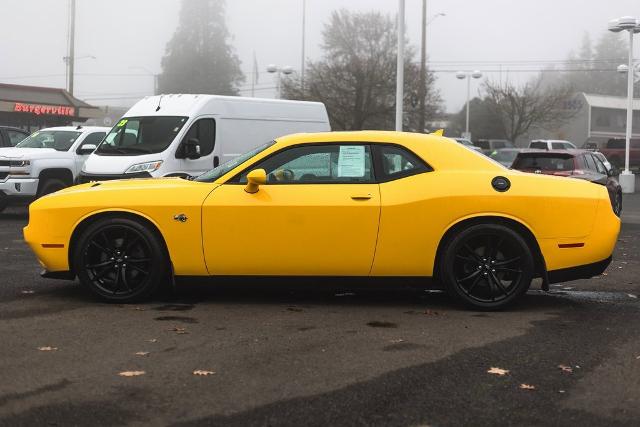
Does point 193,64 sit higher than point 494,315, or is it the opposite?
point 193,64

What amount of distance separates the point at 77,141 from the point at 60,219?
33.4 feet

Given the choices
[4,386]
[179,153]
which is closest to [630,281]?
[4,386]

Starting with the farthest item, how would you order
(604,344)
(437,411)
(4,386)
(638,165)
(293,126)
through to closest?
(638,165), (293,126), (604,344), (4,386), (437,411)

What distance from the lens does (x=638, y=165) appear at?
47875 millimetres

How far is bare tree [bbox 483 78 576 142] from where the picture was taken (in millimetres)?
63562

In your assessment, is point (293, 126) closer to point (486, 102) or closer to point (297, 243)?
point (297, 243)

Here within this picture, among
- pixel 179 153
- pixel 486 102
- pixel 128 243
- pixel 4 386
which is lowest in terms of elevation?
pixel 4 386

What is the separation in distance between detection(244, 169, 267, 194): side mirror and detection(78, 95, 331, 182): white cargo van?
7.05 metres

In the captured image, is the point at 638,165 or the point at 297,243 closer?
the point at 297,243

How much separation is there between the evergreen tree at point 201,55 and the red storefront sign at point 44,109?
4468 cm

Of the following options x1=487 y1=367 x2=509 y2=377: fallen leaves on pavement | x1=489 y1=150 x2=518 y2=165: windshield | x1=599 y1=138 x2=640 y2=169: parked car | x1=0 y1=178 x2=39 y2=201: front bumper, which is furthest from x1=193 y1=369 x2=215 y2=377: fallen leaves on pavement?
x1=599 y1=138 x2=640 y2=169: parked car

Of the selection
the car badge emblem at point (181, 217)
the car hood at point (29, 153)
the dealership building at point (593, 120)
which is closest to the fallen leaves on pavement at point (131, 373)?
the car badge emblem at point (181, 217)

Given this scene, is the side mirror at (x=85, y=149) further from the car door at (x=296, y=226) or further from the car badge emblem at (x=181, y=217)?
the car door at (x=296, y=226)

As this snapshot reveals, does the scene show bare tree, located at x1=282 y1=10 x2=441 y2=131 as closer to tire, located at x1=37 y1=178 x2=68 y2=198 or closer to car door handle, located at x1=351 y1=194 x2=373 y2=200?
tire, located at x1=37 y1=178 x2=68 y2=198
